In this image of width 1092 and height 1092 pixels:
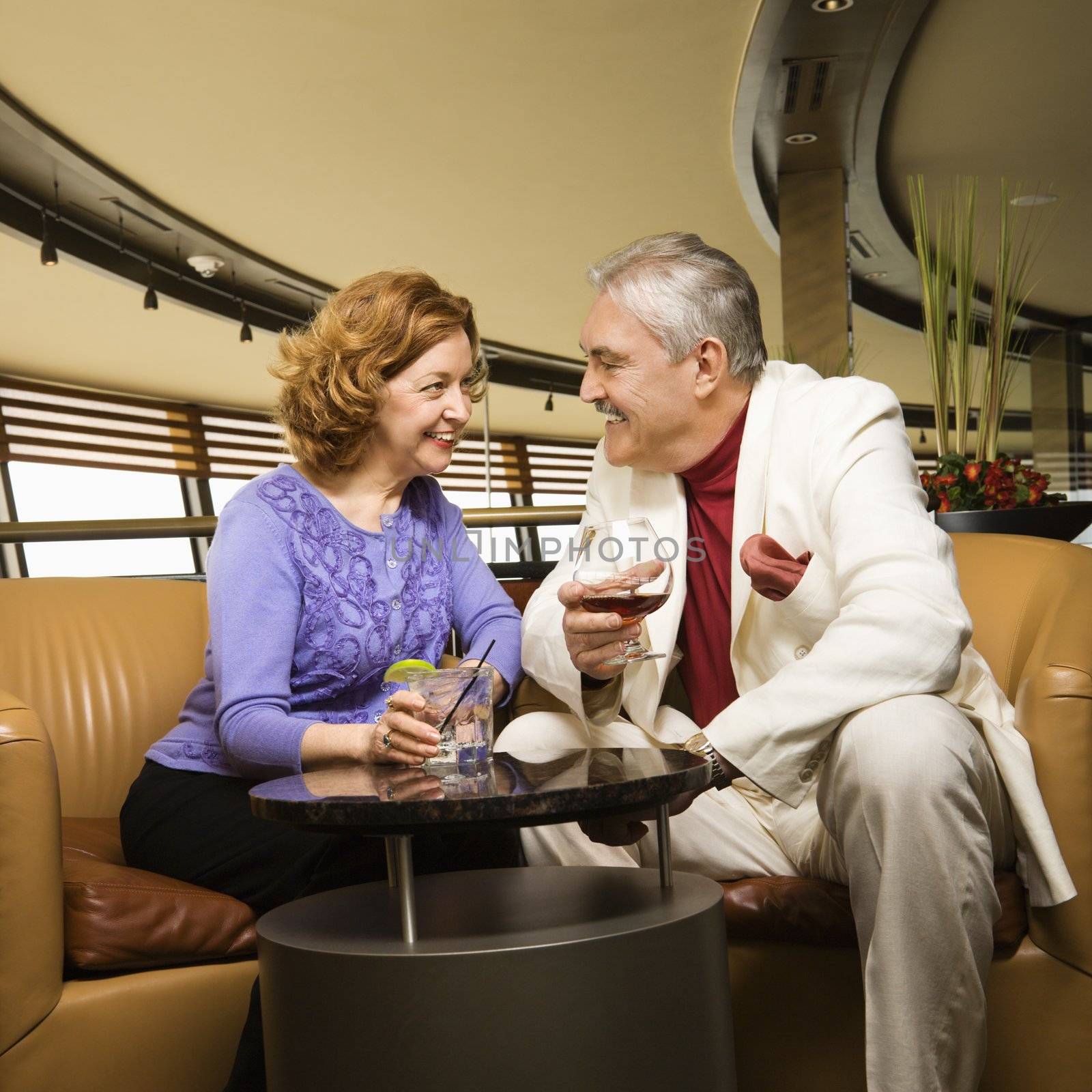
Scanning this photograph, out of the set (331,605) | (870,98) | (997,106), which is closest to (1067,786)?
(331,605)

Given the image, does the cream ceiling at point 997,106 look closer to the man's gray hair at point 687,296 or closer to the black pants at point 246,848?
the man's gray hair at point 687,296

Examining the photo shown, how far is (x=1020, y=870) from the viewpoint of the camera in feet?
5.44

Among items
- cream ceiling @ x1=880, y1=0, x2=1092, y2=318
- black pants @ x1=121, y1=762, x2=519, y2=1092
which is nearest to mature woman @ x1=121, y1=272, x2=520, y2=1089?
black pants @ x1=121, y1=762, x2=519, y2=1092

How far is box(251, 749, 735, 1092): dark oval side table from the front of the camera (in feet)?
3.74

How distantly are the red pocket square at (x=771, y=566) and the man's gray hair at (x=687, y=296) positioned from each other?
1.19 ft

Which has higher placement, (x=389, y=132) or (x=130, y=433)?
(x=389, y=132)

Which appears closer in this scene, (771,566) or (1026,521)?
(771,566)

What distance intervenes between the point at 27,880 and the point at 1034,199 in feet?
24.8

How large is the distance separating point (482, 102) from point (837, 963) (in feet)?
16.1

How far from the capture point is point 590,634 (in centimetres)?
167

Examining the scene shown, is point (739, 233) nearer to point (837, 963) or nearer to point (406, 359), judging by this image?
point (406, 359)

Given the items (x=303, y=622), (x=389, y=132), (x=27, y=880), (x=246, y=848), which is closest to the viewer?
(x=27, y=880)

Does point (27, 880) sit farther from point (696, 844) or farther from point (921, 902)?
point (921, 902)

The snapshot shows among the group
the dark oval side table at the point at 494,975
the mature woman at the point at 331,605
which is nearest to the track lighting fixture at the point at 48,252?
the mature woman at the point at 331,605
